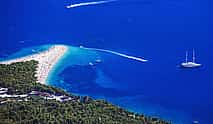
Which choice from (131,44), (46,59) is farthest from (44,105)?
(131,44)

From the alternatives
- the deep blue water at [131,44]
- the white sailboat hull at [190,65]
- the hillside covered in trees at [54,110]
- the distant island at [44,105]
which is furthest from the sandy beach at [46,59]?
the white sailboat hull at [190,65]

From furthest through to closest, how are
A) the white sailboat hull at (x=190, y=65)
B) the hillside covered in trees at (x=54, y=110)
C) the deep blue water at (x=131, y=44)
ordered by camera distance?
1. the white sailboat hull at (x=190, y=65)
2. the deep blue water at (x=131, y=44)
3. the hillside covered in trees at (x=54, y=110)

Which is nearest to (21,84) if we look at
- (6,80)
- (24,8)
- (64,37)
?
(6,80)

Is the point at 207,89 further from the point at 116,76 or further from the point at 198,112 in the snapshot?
the point at 116,76

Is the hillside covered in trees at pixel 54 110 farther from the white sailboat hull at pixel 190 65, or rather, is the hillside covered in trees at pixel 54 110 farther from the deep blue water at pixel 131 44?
the white sailboat hull at pixel 190 65

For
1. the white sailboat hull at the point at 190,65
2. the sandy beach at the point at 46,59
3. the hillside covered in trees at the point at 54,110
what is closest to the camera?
the hillside covered in trees at the point at 54,110

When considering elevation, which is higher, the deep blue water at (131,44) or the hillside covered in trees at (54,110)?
the deep blue water at (131,44)

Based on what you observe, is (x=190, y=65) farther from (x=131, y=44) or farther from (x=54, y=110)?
(x=54, y=110)

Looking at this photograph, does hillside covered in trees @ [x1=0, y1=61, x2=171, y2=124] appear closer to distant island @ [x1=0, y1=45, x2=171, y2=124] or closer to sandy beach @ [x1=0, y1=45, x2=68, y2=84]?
distant island @ [x1=0, y1=45, x2=171, y2=124]

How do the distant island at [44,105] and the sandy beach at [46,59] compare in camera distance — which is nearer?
the distant island at [44,105]
